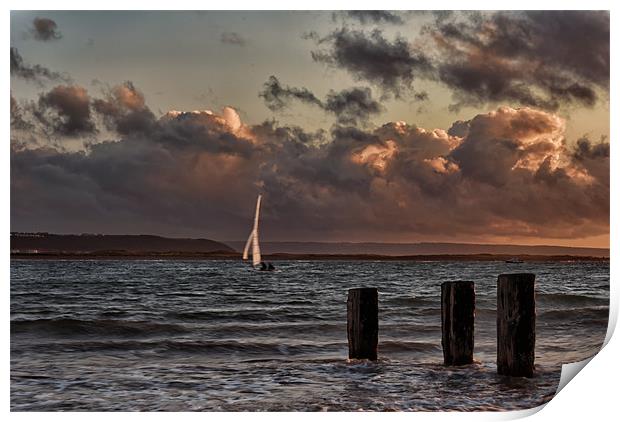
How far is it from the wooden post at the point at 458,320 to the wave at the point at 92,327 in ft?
9.19

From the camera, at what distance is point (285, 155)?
6.88m

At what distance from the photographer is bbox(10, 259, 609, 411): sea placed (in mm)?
5309

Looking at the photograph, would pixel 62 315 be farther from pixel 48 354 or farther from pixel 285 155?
pixel 285 155

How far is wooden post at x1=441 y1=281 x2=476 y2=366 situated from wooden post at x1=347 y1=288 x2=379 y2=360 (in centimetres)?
44

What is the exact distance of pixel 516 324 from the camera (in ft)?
16.9

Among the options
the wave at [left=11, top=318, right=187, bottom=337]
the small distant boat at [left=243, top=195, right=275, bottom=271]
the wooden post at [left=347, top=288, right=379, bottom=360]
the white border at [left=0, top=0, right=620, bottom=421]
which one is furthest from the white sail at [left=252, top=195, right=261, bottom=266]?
the white border at [left=0, top=0, right=620, bottom=421]

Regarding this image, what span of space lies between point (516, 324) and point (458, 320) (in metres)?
0.44

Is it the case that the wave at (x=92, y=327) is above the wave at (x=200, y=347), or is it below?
above

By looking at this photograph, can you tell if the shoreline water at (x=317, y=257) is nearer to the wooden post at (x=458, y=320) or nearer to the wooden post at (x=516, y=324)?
the wooden post at (x=458, y=320)

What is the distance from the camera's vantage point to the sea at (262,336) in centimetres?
531
